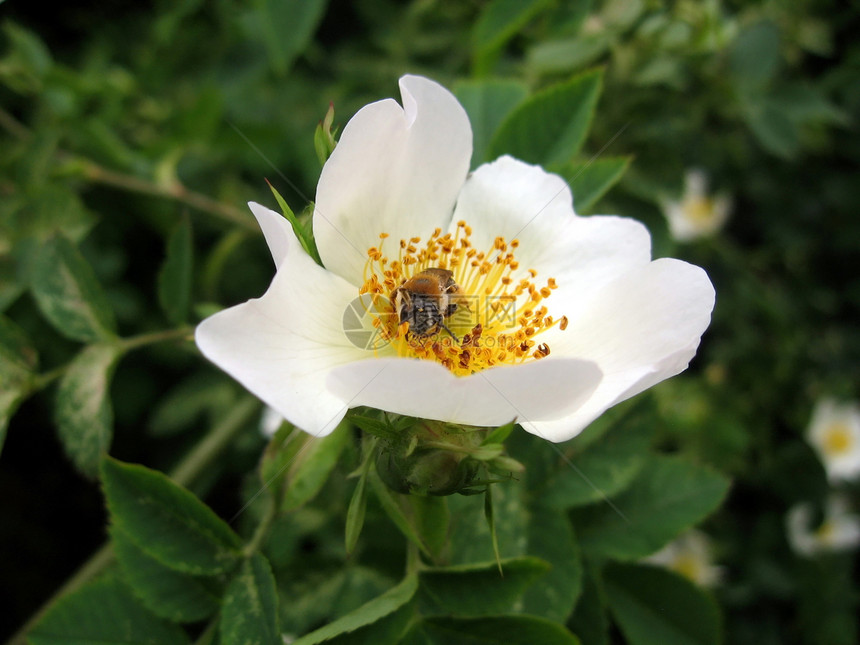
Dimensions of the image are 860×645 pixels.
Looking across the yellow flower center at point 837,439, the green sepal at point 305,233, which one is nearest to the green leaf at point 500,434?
the green sepal at point 305,233

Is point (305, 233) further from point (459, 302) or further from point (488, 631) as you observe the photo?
point (488, 631)

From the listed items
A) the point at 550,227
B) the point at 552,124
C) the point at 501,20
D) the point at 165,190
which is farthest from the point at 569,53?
the point at 165,190

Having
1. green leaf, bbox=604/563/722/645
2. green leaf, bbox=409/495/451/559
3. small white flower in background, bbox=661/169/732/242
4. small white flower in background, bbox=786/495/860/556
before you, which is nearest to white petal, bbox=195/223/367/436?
green leaf, bbox=409/495/451/559

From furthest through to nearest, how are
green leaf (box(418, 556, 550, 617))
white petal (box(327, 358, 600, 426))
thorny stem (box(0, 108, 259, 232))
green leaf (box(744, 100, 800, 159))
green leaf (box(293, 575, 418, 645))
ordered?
green leaf (box(744, 100, 800, 159)), thorny stem (box(0, 108, 259, 232)), green leaf (box(418, 556, 550, 617)), green leaf (box(293, 575, 418, 645)), white petal (box(327, 358, 600, 426))

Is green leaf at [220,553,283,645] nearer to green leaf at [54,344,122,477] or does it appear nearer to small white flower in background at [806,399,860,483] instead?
green leaf at [54,344,122,477]

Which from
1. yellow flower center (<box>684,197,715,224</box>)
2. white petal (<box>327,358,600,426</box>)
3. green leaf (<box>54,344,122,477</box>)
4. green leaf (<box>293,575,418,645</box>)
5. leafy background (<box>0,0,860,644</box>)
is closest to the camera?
white petal (<box>327,358,600,426</box>)

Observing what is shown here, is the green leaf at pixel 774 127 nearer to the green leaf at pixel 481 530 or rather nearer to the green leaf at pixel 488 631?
the green leaf at pixel 481 530
